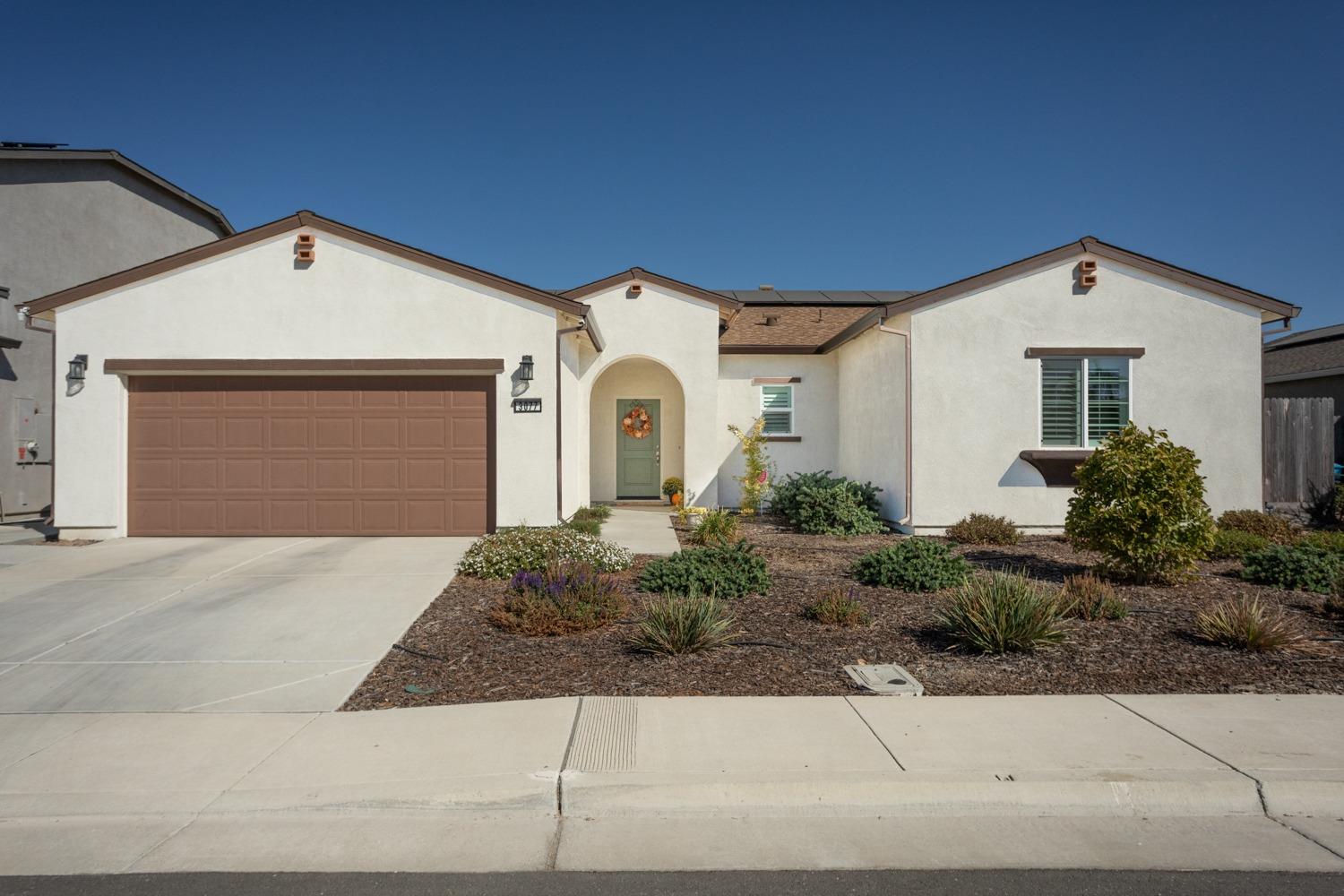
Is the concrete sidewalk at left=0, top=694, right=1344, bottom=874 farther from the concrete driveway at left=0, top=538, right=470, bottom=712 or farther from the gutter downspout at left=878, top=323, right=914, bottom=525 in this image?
the gutter downspout at left=878, top=323, right=914, bottom=525

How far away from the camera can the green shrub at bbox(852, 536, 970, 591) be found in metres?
8.52

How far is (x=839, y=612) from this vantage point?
283 inches

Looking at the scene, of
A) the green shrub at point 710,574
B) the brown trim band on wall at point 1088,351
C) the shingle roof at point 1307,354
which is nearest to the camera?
the green shrub at point 710,574

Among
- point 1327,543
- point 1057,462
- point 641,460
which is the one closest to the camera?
point 1327,543

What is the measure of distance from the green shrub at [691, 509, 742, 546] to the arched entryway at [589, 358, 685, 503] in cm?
582

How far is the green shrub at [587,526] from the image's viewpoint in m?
11.9

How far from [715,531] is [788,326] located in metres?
7.44

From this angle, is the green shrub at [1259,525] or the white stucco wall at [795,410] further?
the white stucco wall at [795,410]

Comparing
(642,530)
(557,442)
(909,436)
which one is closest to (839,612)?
(557,442)

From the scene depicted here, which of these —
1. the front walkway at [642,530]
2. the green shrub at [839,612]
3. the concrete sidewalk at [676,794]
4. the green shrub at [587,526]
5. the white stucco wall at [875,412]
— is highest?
the white stucco wall at [875,412]

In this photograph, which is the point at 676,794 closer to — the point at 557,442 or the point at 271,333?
the point at 557,442

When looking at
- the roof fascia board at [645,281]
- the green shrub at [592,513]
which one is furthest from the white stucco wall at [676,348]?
the green shrub at [592,513]

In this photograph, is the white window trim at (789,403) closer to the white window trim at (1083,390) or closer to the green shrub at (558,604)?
the white window trim at (1083,390)

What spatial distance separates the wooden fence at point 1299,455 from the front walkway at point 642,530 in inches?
431
